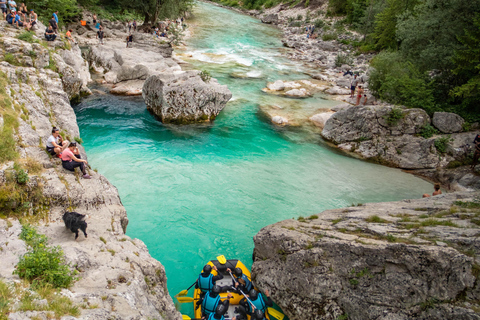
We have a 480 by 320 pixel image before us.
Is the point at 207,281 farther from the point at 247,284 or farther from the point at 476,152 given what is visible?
the point at 476,152

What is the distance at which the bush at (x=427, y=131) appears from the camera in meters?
17.5

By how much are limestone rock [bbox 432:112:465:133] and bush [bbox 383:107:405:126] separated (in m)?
1.94

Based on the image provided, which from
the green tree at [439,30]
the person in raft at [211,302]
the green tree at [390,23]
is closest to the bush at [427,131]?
the green tree at [439,30]

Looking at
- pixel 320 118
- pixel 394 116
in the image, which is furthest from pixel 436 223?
pixel 320 118

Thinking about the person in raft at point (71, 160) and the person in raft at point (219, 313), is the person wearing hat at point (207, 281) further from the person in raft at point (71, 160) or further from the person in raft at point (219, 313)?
the person in raft at point (71, 160)

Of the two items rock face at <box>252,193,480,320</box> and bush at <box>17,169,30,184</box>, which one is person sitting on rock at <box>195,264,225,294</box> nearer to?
rock face at <box>252,193,480,320</box>

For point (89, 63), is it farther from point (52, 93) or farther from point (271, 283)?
point (271, 283)

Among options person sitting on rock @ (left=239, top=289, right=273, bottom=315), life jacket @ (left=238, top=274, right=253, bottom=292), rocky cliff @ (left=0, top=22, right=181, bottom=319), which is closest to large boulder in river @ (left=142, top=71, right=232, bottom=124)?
rocky cliff @ (left=0, top=22, right=181, bottom=319)

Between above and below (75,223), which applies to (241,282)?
below

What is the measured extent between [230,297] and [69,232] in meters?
4.92

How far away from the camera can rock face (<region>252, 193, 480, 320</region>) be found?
6679 mm

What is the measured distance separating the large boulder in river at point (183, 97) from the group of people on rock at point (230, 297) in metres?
13.4

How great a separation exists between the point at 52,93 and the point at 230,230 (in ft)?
37.5

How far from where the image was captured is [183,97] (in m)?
20.5
